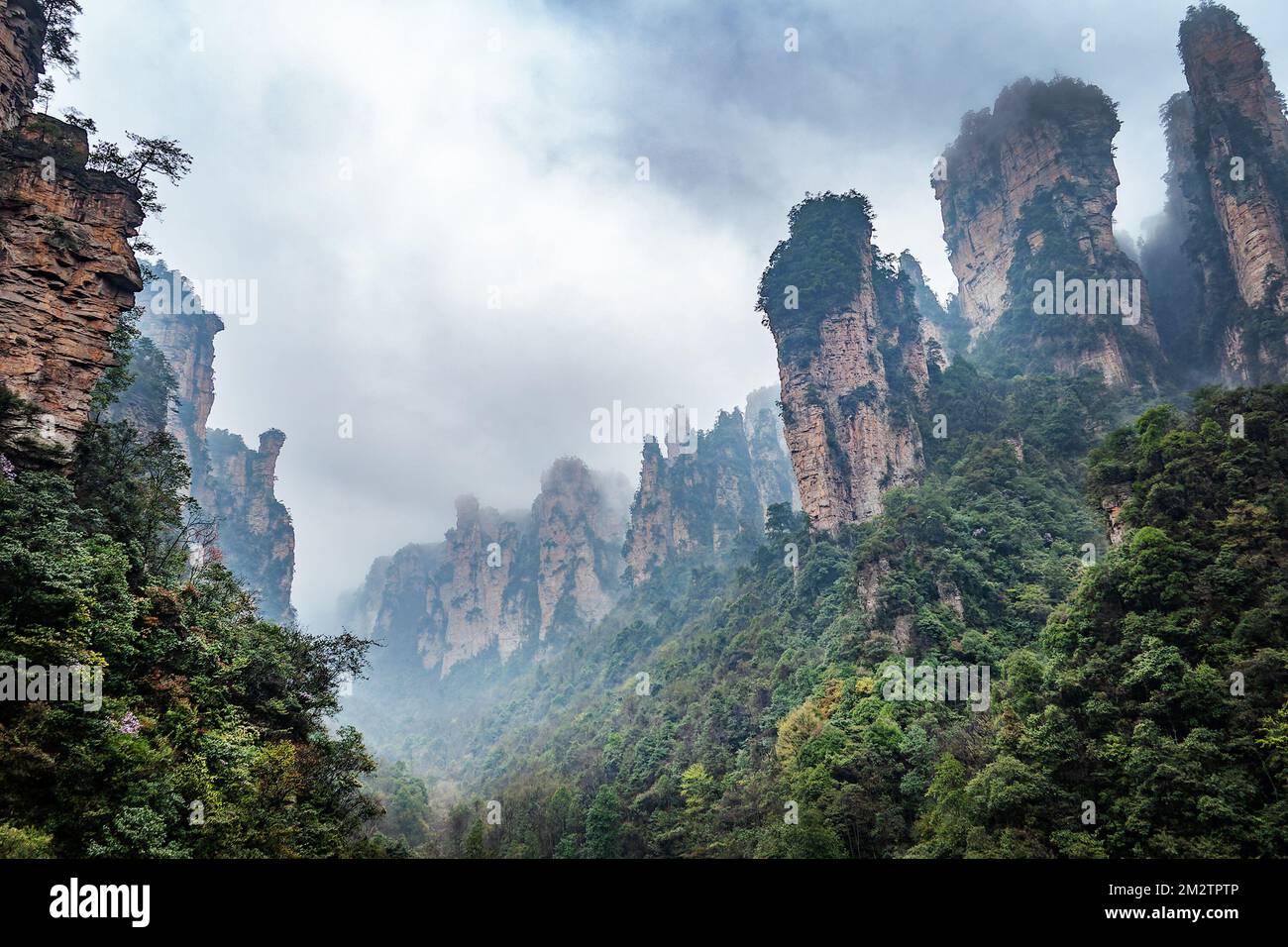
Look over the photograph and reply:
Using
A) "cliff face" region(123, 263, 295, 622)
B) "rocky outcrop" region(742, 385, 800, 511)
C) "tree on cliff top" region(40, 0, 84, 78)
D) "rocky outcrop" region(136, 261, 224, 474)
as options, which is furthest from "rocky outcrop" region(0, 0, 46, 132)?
"rocky outcrop" region(742, 385, 800, 511)

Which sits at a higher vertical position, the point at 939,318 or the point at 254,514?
the point at 939,318

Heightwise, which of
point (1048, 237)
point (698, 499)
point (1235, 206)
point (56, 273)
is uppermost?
point (1048, 237)

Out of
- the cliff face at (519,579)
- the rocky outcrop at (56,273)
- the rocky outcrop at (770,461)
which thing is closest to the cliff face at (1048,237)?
the rocky outcrop at (770,461)

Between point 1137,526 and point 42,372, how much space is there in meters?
30.0

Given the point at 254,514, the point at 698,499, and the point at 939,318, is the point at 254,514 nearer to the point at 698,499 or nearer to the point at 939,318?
the point at 698,499

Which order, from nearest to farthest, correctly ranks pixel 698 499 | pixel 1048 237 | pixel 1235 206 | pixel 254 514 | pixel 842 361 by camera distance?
pixel 1235 206 < pixel 842 361 < pixel 1048 237 < pixel 254 514 < pixel 698 499

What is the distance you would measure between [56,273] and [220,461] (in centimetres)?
7090

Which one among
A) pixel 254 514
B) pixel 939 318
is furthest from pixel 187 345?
pixel 939 318

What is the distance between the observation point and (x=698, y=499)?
3617 inches

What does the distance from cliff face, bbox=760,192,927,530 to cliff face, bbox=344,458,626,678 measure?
6545 centimetres

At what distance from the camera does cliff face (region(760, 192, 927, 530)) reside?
46.2 meters

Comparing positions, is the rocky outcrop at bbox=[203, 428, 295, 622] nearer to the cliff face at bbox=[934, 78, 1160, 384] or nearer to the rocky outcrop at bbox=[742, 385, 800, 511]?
the rocky outcrop at bbox=[742, 385, 800, 511]

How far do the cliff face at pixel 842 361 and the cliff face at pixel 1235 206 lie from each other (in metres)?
19.0

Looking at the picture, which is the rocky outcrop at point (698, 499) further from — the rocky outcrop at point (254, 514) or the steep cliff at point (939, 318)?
the rocky outcrop at point (254, 514)
